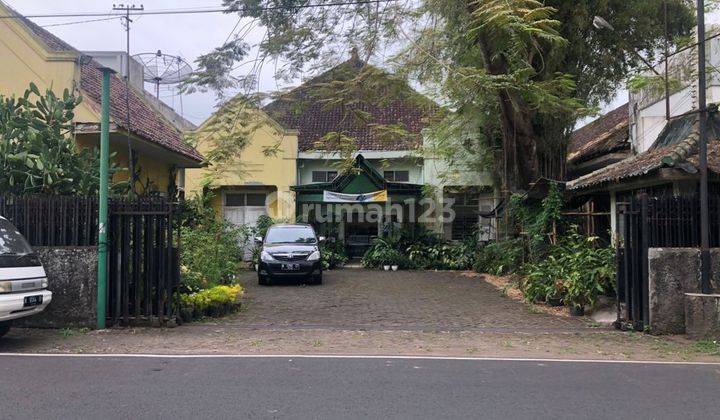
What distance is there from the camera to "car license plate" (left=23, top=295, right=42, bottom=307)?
7.80m

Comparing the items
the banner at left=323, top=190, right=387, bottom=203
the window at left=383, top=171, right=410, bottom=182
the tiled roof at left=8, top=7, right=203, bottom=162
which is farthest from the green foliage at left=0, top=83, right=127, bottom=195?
the window at left=383, top=171, right=410, bottom=182

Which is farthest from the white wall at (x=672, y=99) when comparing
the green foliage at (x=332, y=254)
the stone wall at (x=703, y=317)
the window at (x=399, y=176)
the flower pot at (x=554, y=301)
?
the green foliage at (x=332, y=254)

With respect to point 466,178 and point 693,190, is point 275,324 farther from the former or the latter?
point 466,178

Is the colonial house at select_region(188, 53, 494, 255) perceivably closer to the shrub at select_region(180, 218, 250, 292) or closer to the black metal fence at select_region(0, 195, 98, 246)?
the shrub at select_region(180, 218, 250, 292)

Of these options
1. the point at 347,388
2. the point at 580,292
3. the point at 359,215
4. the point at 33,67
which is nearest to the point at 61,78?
the point at 33,67

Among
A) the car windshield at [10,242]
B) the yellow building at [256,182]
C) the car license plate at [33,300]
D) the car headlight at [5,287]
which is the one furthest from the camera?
the yellow building at [256,182]

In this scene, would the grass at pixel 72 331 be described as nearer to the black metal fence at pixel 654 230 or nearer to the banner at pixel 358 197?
the black metal fence at pixel 654 230

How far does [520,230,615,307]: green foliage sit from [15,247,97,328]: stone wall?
8423mm

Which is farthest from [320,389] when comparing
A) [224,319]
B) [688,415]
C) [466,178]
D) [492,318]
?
[466,178]

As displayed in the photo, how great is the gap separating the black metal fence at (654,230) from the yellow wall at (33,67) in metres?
11.3

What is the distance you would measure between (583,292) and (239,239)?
13.4 m

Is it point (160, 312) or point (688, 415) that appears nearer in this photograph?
point (688, 415)

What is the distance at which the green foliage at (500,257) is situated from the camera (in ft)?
52.3

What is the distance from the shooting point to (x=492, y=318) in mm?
10984
